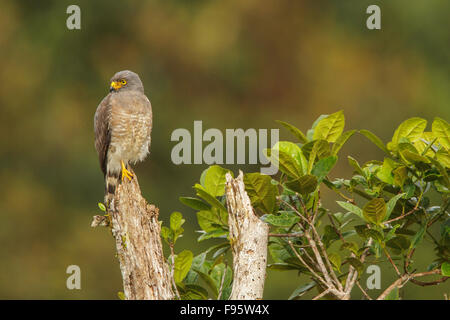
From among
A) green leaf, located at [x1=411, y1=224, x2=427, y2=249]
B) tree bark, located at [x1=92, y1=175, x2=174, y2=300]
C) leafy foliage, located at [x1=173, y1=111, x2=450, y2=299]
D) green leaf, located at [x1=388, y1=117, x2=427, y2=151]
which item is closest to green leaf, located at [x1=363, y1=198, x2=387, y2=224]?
leafy foliage, located at [x1=173, y1=111, x2=450, y2=299]

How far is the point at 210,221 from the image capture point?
227 centimetres

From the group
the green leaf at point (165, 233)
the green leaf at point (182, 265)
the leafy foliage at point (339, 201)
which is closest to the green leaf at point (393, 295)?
the leafy foliage at point (339, 201)

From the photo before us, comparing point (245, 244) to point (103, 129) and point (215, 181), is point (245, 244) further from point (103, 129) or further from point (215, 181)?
point (103, 129)

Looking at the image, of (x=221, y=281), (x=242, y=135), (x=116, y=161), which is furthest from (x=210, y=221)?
(x=242, y=135)

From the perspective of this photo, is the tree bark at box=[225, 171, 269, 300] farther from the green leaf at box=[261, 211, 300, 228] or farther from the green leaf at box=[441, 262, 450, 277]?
the green leaf at box=[441, 262, 450, 277]

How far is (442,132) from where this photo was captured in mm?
2096

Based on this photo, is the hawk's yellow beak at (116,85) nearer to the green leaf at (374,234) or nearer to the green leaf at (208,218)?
the green leaf at (208,218)

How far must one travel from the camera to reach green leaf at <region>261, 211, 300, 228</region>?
203 centimetres

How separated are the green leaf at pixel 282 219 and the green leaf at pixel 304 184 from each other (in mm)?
83

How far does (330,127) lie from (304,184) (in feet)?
0.94

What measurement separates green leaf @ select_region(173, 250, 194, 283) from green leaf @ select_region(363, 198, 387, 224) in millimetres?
622

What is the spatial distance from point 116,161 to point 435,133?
2296mm

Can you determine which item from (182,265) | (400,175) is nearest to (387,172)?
(400,175)

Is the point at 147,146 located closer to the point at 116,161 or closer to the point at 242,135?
the point at 116,161
